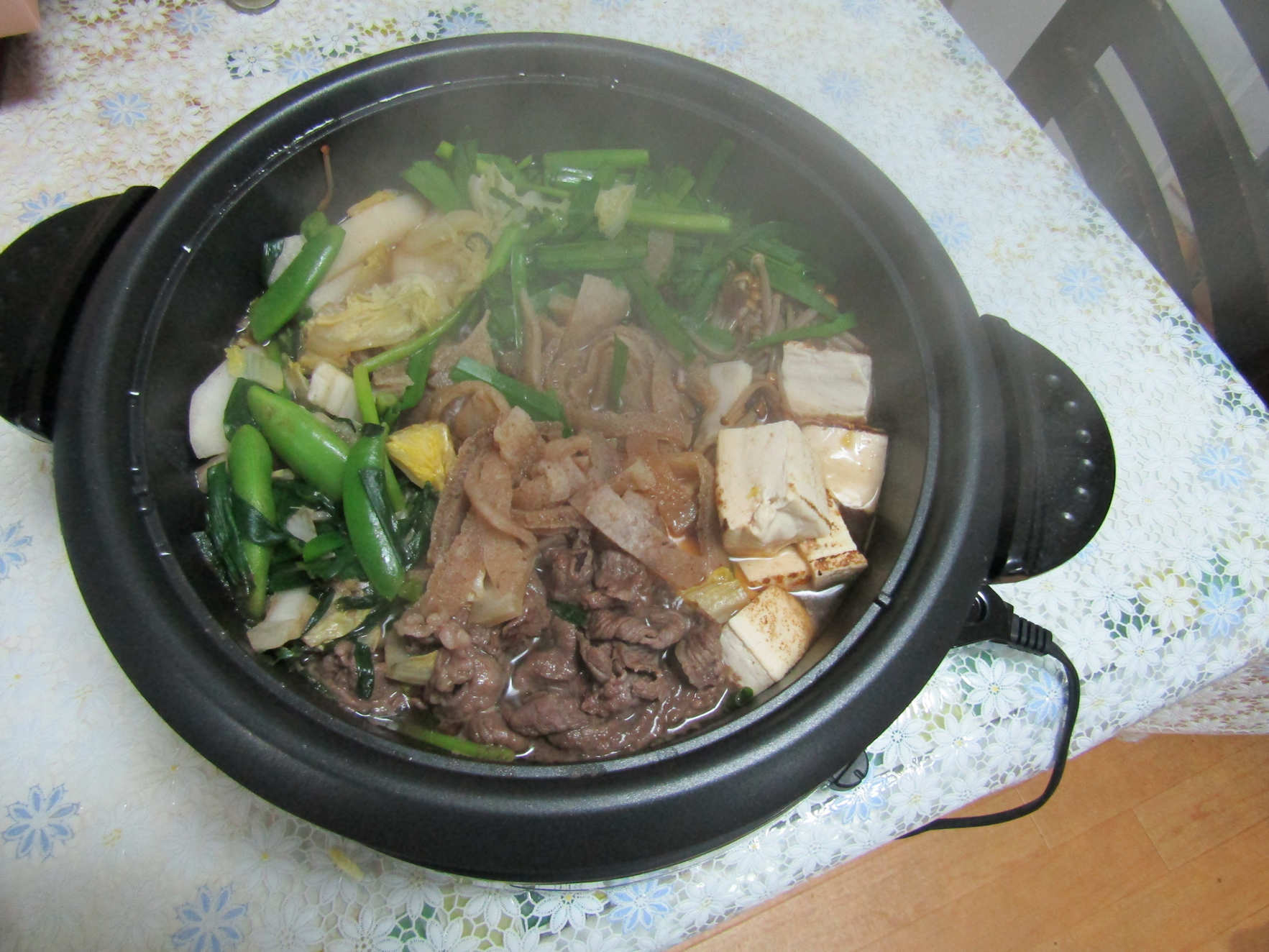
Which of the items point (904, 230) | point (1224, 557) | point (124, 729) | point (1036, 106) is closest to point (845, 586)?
point (904, 230)

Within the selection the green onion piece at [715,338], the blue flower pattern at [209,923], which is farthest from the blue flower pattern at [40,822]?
the green onion piece at [715,338]

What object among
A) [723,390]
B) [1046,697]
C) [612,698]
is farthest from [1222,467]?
[612,698]

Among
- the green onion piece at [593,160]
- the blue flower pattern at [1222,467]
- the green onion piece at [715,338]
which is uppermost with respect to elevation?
the green onion piece at [593,160]

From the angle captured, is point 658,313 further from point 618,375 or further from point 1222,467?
point 1222,467

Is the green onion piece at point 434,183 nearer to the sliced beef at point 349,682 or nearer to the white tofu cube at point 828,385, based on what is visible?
the white tofu cube at point 828,385

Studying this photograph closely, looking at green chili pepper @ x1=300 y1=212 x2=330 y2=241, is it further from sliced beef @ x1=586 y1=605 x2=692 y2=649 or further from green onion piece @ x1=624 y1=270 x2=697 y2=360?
sliced beef @ x1=586 y1=605 x2=692 y2=649

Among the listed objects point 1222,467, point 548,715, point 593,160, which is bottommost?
point 548,715

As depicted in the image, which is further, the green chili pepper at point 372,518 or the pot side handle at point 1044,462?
the green chili pepper at point 372,518
